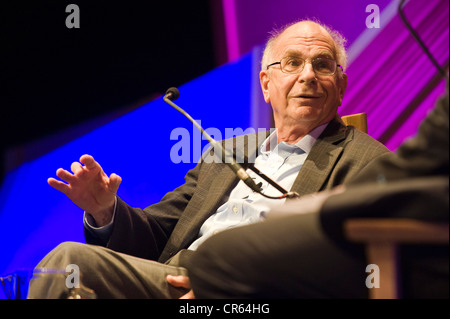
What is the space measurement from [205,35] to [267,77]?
1.79 ft

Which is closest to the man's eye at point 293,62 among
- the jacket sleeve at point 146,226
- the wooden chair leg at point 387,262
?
the jacket sleeve at point 146,226

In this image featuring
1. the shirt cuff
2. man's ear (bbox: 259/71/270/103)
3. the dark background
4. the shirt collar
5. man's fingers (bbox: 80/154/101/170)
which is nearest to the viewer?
man's fingers (bbox: 80/154/101/170)

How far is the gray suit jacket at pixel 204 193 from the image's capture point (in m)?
1.49

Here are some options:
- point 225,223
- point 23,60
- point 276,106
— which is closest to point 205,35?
point 276,106

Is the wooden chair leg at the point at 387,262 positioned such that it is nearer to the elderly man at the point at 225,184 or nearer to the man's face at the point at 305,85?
the elderly man at the point at 225,184

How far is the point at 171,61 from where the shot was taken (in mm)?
2408

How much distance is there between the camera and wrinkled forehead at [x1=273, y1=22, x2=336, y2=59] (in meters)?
1.84

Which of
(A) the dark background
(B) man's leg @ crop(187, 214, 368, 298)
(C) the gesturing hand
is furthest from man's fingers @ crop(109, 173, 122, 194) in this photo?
(A) the dark background

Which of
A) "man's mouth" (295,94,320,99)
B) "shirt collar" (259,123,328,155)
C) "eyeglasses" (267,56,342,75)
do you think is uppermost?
"eyeglasses" (267,56,342,75)

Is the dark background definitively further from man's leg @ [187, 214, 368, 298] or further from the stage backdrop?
man's leg @ [187, 214, 368, 298]

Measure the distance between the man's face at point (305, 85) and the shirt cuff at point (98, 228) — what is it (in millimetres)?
761

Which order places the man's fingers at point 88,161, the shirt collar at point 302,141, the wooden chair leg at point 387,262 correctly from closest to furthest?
the wooden chair leg at point 387,262 < the man's fingers at point 88,161 < the shirt collar at point 302,141

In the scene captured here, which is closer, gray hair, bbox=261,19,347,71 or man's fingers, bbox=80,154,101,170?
man's fingers, bbox=80,154,101,170

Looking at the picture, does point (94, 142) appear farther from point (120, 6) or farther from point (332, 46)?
point (332, 46)
